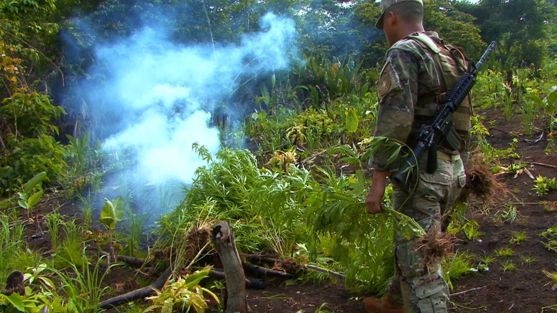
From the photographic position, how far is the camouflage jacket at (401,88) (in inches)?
97.2

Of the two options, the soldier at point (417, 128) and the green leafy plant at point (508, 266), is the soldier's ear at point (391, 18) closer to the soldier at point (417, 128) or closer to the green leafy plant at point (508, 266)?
the soldier at point (417, 128)

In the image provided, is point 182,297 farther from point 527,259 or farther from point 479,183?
point 527,259

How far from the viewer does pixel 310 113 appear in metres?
7.30

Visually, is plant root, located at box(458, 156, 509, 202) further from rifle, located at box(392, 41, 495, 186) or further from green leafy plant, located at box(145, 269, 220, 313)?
green leafy plant, located at box(145, 269, 220, 313)

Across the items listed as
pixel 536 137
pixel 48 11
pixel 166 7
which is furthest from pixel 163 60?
pixel 536 137

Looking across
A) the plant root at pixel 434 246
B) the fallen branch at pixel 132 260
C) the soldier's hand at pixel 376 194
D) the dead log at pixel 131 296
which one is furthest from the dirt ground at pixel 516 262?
the fallen branch at pixel 132 260

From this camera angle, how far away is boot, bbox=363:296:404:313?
2.92 meters

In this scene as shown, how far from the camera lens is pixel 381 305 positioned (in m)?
2.97

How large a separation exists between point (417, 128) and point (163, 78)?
5.75m

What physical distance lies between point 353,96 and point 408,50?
5094mm

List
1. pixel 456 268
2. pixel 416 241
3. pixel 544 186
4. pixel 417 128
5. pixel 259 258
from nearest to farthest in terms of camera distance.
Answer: pixel 416 241 < pixel 417 128 < pixel 456 268 < pixel 259 258 < pixel 544 186

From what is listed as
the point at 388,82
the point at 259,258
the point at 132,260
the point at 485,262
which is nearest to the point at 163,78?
the point at 132,260

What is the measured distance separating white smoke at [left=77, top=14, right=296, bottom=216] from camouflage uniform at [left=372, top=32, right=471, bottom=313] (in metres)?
4.17

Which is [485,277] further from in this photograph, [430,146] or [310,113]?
[310,113]
